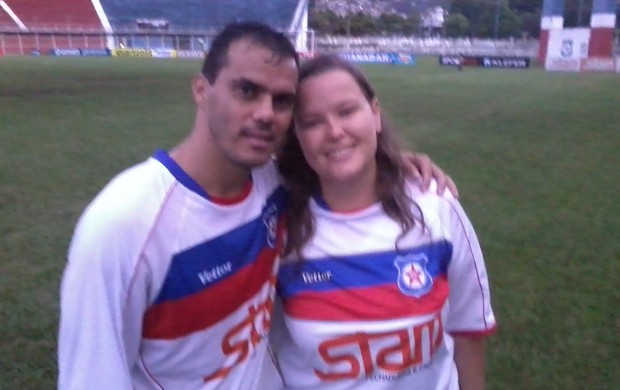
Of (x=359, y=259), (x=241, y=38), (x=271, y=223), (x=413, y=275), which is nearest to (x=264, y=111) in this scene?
(x=241, y=38)

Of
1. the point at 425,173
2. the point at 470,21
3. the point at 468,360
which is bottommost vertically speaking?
the point at 470,21

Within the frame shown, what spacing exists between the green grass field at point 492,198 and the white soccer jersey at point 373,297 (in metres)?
1.01

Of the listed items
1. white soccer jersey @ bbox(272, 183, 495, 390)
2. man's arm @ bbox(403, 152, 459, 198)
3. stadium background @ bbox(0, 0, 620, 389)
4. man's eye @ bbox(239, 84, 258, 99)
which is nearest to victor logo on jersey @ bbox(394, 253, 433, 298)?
white soccer jersey @ bbox(272, 183, 495, 390)

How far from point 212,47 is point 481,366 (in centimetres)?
121

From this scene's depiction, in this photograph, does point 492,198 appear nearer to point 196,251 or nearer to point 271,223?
point 271,223

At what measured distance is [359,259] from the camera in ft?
6.37

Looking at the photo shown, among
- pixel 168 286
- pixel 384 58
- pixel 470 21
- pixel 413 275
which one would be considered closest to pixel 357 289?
pixel 413 275

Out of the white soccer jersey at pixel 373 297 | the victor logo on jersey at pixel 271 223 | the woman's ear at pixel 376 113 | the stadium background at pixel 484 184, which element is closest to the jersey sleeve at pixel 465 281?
the white soccer jersey at pixel 373 297

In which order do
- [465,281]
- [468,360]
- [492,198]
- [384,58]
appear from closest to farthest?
[465,281], [468,360], [492,198], [384,58]

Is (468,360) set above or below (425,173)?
below

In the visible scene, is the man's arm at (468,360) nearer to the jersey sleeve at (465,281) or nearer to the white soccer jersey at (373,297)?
the jersey sleeve at (465,281)

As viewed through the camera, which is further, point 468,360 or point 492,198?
point 492,198

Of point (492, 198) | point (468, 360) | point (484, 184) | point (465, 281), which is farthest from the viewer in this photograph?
point (484, 184)

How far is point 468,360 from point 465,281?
275 millimetres
